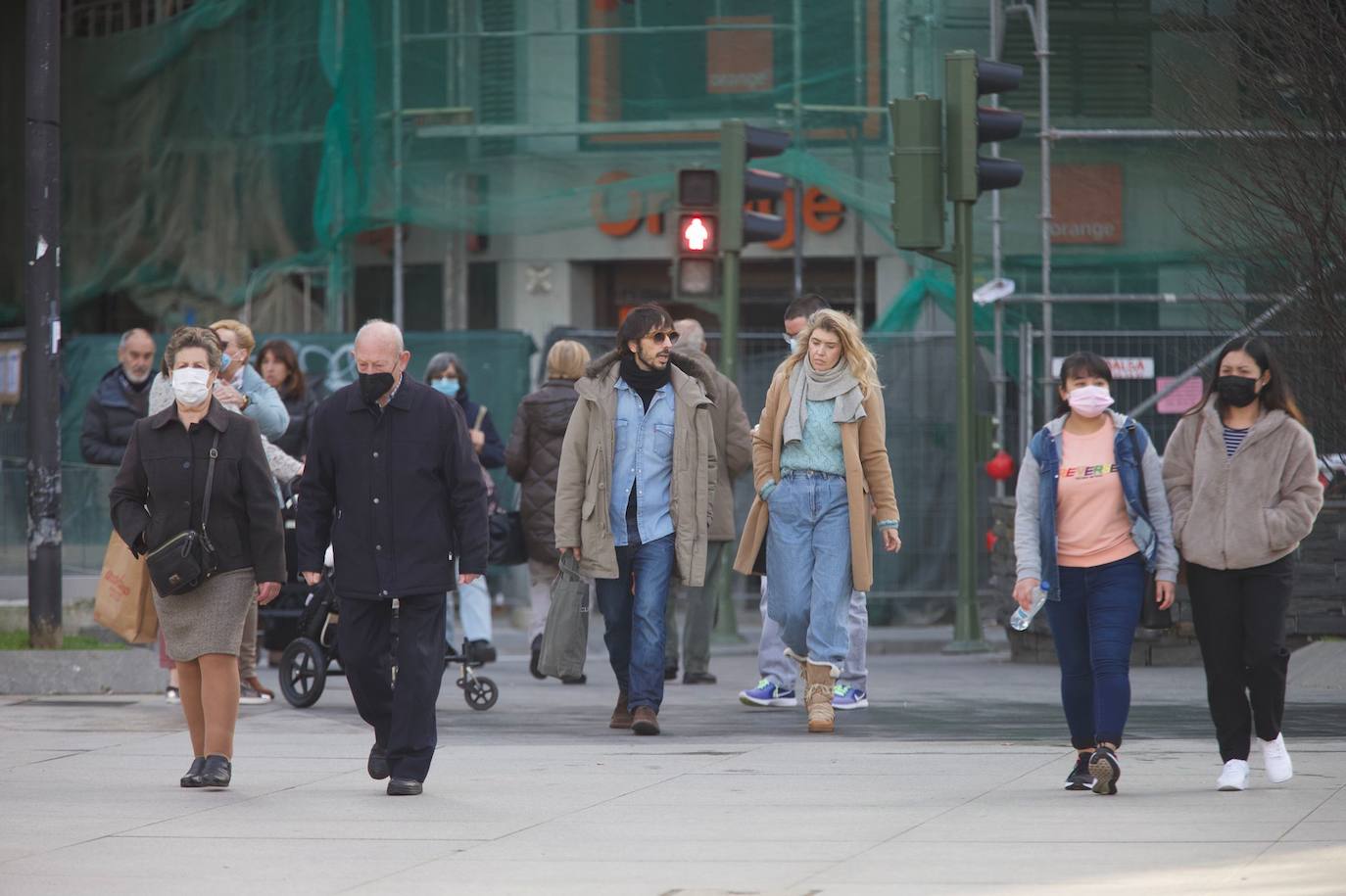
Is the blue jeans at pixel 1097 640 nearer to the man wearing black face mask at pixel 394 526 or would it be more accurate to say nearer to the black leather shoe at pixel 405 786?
the man wearing black face mask at pixel 394 526

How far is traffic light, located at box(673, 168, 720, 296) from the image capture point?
15.6 m

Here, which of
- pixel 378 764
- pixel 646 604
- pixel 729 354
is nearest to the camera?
pixel 378 764

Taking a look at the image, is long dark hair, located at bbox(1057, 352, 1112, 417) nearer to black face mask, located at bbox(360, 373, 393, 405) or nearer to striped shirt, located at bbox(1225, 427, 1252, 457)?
striped shirt, located at bbox(1225, 427, 1252, 457)

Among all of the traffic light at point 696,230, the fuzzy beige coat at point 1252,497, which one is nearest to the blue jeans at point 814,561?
the fuzzy beige coat at point 1252,497

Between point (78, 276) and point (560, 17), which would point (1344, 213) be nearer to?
point (560, 17)

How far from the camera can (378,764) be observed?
330 inches

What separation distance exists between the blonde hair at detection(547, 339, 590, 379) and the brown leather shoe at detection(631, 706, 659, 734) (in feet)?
9.83

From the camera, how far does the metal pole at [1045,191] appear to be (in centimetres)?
1661

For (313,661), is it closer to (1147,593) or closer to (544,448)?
(544,448)

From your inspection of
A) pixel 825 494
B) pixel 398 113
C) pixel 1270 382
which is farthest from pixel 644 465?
pixel 398 113

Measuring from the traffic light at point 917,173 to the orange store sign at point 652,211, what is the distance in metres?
4.79

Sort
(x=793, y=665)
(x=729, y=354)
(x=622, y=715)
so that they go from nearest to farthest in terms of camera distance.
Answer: (x=622, y=715) → (x=793, y=665) → (x=729, y=354)

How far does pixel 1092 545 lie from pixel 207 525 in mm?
3157

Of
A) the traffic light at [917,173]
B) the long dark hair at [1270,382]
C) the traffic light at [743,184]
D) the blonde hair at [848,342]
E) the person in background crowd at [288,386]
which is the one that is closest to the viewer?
the long dark hair at [1270,382]
